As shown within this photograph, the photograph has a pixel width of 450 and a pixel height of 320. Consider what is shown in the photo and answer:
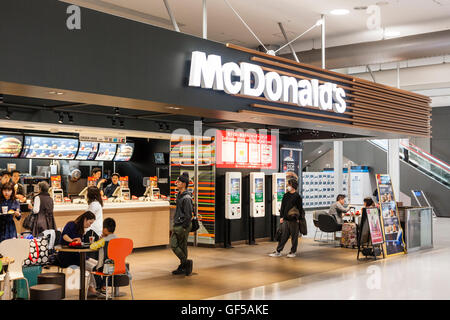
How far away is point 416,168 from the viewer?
21.5 metres

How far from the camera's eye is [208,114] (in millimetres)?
7062

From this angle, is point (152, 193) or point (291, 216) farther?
point (152, 193)

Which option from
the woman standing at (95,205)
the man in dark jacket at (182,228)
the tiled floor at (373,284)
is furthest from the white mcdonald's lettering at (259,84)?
the tiled floor at (373,284)

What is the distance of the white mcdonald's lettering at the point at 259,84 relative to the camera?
6.45 m

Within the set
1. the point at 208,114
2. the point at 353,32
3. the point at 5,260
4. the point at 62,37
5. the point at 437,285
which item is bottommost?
the point at 437,285

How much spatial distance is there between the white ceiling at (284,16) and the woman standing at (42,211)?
123 inches

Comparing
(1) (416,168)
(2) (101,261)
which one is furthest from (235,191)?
(1) (416,168)

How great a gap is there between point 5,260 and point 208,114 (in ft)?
10.3

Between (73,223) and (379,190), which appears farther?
(379,190)

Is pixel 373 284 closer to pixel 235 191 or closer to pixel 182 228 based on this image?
pixel 182 228

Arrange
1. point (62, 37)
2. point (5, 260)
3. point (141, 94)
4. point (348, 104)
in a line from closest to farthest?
point (62, 37) → point (5, 260) → point (141, 94) → point (348, 104)

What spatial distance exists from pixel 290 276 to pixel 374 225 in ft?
8.92

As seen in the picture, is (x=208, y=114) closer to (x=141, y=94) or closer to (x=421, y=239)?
(x=141, y=94)
